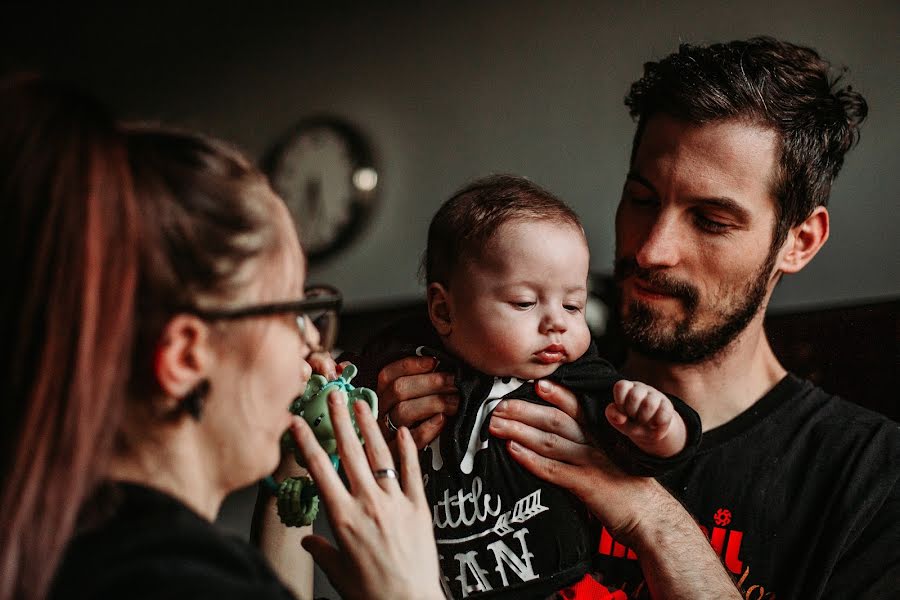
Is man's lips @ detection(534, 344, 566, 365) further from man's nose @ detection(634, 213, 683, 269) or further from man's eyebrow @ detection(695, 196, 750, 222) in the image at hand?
man's eyebrow @ detection(695, 196, 750, 222)

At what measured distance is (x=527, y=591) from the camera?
132 cm

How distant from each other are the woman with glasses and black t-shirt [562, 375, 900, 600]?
754mm

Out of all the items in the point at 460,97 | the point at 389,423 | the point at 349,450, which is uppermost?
the point at 460,97

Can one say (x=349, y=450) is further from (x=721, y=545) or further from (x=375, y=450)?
(x=721, y=545)

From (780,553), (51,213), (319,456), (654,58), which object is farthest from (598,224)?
(51,213)

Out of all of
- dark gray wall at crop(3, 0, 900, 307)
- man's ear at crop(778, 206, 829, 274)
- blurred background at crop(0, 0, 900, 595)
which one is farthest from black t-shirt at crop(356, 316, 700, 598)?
dark gray wall at crop(3, 0, 900, 307)

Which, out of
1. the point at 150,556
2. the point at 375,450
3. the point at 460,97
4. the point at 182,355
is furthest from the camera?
the point at 460,97

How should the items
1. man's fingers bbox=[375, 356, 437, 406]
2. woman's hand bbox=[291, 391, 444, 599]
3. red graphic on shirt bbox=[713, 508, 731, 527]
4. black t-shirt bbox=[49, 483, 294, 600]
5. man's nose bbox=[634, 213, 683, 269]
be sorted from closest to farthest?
black t-shirt bbox=[49, 483, 294, 600] → woman's hand bbox=[291, 391, 444, 599] → man's fingers bbox=[375, 356, 437, 406] → red graphic on shirt bbox=[713, 508, 731, 527] → man's nose bbox=[634, 213, 683, 269]

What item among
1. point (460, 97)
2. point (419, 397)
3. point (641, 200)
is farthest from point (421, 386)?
Result: point (460, 97)

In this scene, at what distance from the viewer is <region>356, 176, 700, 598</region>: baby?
132cm

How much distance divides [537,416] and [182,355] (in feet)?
2.26

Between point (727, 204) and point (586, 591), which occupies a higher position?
point (727, 204)

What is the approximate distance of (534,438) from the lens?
1355mm

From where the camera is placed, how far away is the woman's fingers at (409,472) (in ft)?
3.54
